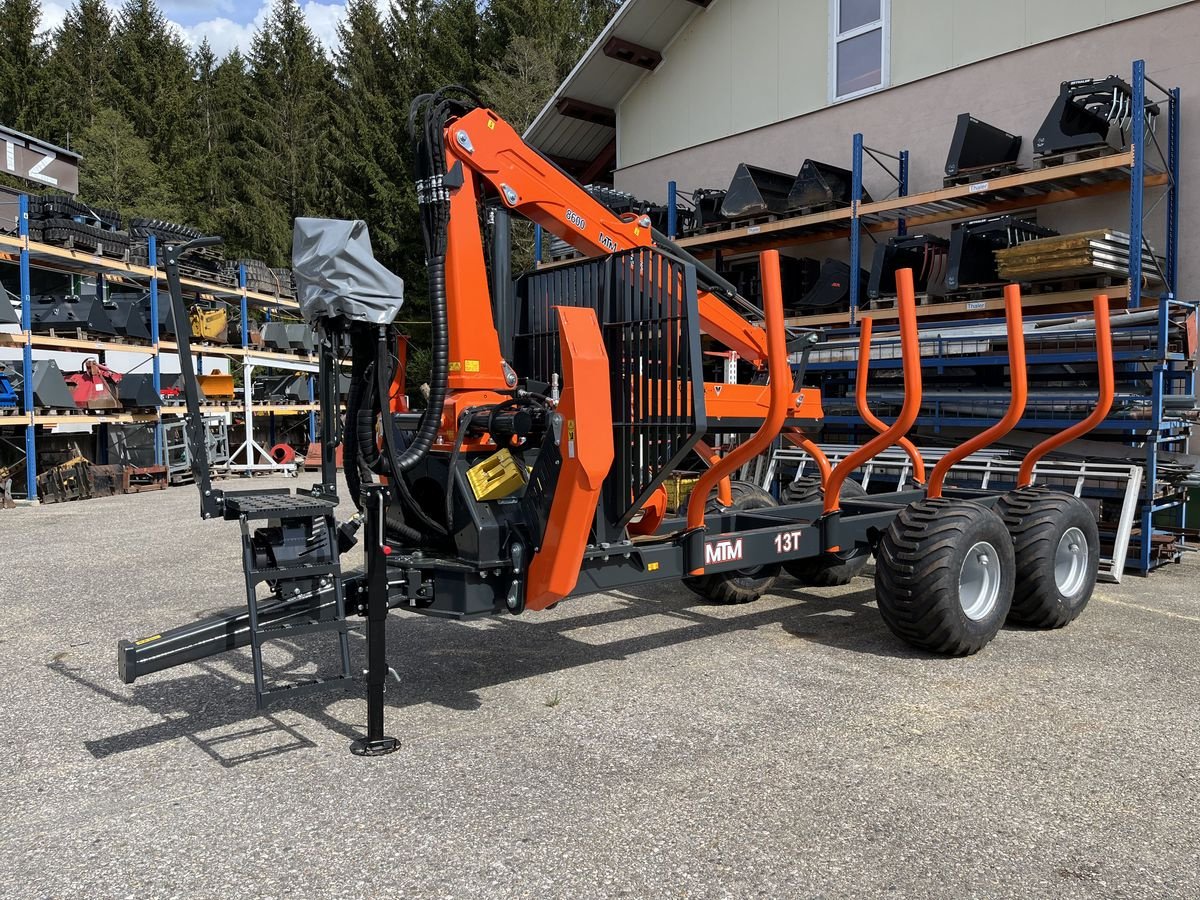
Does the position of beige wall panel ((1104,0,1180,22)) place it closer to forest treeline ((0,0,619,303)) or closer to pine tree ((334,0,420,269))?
forest treeline ((0,0,619,303))

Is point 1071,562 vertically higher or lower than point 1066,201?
lower

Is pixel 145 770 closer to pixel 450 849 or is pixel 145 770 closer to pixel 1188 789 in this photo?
pixel 450 849

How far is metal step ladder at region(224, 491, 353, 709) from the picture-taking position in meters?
3.93

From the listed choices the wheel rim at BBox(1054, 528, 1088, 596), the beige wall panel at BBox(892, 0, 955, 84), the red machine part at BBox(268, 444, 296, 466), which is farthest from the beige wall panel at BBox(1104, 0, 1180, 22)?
the red machine part at BBox(268, 444, 296, 466)

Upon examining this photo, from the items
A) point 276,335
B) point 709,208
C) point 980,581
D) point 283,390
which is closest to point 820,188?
point 709,208

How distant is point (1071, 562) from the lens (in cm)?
639

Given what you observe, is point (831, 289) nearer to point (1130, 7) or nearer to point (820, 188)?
point (820, 188)

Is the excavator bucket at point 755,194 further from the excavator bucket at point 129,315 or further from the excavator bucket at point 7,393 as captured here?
the excavator bucket at point 7,393

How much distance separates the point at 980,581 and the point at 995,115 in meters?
8.70

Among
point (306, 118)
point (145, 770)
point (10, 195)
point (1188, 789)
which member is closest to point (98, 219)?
point (10, 195)

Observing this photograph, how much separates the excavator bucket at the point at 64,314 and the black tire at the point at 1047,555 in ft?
A: 49.8

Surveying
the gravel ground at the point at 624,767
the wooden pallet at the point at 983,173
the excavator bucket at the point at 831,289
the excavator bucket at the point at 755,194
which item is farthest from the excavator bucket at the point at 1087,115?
the gravel ground at the point at 624,767

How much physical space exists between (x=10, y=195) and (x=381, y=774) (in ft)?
60.7

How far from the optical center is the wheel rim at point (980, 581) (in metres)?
5.60
